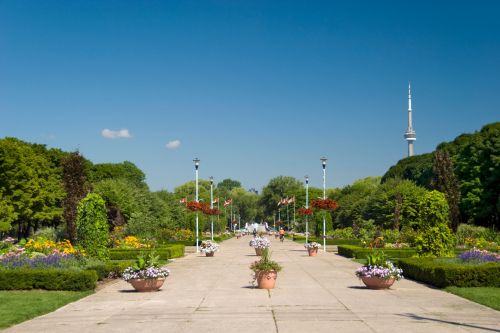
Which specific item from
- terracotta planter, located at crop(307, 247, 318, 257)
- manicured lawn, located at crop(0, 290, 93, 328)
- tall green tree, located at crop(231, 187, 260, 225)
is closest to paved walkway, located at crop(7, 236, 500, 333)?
manicured lawn, located at crop(0, 290, 93, 328)

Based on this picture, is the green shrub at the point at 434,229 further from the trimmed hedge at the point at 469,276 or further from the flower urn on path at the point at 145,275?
the flower urn on path at the point at 145,275

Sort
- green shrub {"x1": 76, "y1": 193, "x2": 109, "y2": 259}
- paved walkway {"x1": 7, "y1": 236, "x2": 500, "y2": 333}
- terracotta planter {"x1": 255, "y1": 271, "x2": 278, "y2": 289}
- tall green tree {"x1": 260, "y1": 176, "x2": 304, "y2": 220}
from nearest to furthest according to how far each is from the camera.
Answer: paved walkway {"x1": 7, "y1": 236, "x2": 500, "y2": 333} → terracotta planter {"x1": 255, "y1": 271, "x2": 278, "y2": 289} → green shrub {"x1": 76, "y1": 193, "x2": 109, "y2": 259} → tall green tree {"x1": 260, "y1": 176, "x2": 304, "y2": 220}

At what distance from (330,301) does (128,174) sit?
98072 mm

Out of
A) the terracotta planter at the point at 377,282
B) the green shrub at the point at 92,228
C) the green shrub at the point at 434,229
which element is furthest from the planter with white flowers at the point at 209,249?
the terracotta planter at the point at 377,282

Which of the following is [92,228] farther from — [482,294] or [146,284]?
[482,294]

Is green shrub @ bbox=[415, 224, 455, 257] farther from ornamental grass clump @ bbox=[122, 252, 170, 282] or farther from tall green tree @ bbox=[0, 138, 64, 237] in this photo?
tall green tree @ bbox=[0, 138, 64, 237]

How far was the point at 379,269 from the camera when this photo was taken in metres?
20.0

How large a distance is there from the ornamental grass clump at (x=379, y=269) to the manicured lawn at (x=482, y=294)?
5.89 feet

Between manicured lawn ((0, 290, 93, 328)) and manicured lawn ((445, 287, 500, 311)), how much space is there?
36.2 feet

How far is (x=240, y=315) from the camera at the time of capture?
14320 mm

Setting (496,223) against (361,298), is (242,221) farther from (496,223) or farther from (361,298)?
(361,298)

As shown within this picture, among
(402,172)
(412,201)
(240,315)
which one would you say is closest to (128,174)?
(402,172)

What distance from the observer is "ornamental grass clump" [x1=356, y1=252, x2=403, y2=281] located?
19.9m

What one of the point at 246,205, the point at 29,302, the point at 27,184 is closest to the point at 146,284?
the point at 29,302
